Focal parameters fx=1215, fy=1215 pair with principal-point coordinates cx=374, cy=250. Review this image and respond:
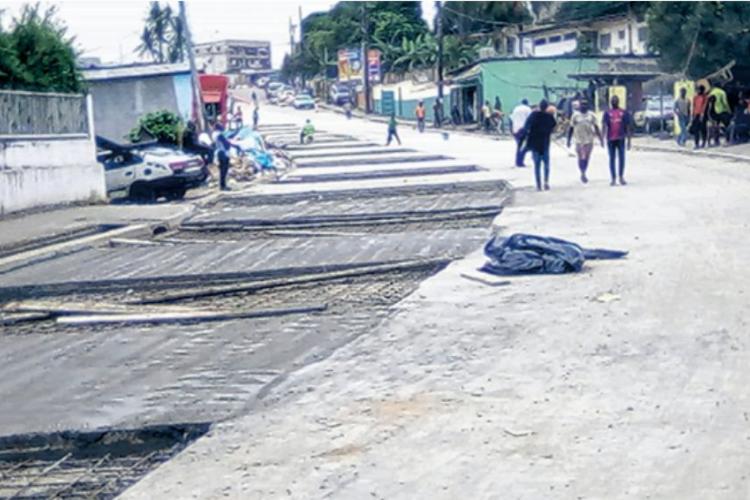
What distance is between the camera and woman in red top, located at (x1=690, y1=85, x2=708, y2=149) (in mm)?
33559

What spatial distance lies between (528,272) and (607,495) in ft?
22.9

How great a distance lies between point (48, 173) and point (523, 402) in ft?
66.4

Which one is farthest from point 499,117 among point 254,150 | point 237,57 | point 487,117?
point 237,57

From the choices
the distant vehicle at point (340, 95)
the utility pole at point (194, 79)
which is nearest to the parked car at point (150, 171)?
the utility pole at point (194, 79)

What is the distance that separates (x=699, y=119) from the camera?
34.3 metres

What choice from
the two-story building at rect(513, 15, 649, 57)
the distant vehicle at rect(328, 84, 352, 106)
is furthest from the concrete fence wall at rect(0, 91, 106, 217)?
the distant vehicle at rect(328, 84, 352, 106)

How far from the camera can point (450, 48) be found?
289 ft

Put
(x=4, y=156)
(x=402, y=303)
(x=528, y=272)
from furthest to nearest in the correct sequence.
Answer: (x=4, y=156)
(x=528, y=272)
(x=402, y=303)

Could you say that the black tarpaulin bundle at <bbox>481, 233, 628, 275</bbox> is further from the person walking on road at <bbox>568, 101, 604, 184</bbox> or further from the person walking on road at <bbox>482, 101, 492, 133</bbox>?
the person walking on road at <bbox>482, 101, 492, 133</bbox>

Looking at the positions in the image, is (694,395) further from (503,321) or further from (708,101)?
(708,101)

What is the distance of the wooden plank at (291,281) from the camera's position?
41.1 feet

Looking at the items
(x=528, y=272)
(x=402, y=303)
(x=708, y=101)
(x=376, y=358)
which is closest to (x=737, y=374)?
(x=376, y=358)

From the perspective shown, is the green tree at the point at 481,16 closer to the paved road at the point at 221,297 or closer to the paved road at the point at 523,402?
the paved road at the point at 221,297

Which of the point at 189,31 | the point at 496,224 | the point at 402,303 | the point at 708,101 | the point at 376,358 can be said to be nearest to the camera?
the point at 376,358
